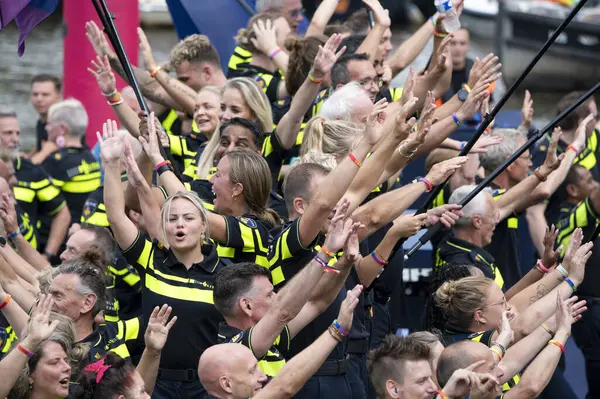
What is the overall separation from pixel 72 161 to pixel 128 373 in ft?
15.4

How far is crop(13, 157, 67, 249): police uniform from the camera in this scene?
29.1 feet

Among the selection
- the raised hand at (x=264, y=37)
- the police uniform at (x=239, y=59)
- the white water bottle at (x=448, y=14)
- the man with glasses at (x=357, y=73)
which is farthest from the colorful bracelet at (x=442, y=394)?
the police uniform at (x=239, y=59)

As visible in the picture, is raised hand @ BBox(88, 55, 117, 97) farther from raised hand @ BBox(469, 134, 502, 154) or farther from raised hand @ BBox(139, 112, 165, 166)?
raised hand @ BBox(469, 134, 502, 154)

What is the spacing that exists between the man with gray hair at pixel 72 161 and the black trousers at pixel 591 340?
3.85 metres

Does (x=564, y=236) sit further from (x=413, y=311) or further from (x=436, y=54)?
(x=436, y=54)

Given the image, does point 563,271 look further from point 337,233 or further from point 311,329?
point 337,233

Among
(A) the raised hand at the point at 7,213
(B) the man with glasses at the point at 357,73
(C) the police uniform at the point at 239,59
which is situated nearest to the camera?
(A) the raised hand at the point at 7,213

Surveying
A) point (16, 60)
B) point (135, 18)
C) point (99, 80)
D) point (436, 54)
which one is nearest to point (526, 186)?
point (436, 54)

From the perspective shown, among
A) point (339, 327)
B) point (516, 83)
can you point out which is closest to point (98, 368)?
point (339, 327)

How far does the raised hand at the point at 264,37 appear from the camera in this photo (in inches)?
322

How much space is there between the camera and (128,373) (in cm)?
482

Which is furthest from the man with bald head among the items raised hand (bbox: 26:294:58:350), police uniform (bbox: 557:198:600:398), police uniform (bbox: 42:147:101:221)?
police uniform (bbox: 42:147:101:221)

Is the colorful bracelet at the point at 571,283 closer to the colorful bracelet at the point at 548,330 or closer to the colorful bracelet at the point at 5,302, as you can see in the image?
the colorful bracelet at the point at 548,330

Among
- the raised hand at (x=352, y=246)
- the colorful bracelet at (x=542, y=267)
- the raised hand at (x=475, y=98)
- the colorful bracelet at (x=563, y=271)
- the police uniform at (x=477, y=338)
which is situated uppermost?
the raised hand at (x=475, y=98)
